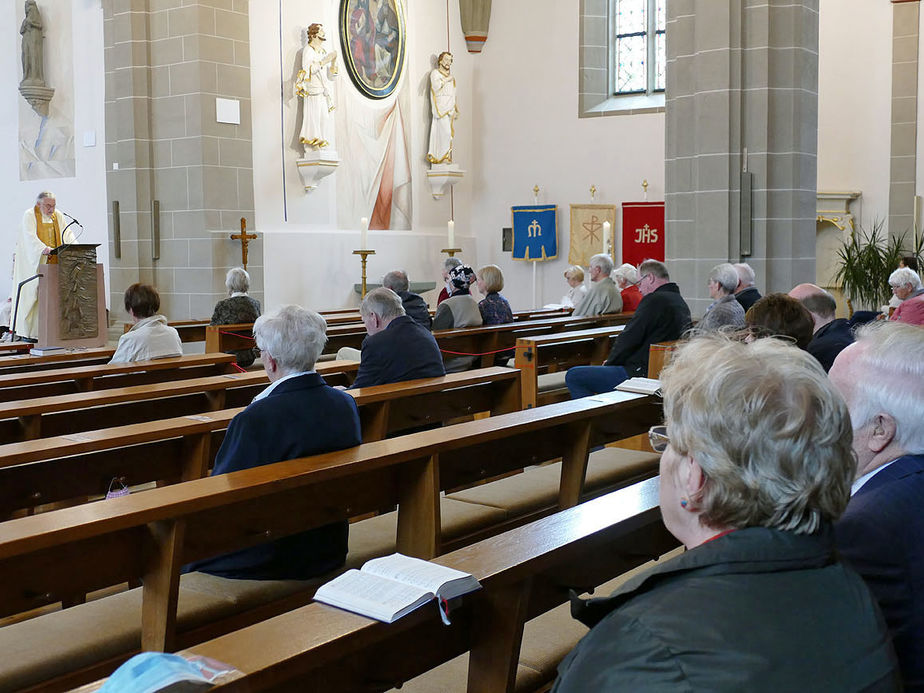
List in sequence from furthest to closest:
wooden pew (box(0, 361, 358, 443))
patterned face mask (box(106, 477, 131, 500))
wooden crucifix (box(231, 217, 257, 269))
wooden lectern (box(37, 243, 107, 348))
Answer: wooden crucifix (box(231, 217, 257, 269))
wooden lectern (box(37, 243, 107, 348))
wooden pew (box(0, 361, 358, 443))
patterned face mask (box(106, 477, 131, 500))

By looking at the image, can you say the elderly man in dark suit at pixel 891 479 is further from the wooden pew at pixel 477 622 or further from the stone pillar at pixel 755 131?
the stone pillar at pixel 755 131

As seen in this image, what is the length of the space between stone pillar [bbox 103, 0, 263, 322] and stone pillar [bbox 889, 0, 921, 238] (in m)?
8.10

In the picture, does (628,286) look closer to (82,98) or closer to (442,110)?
(442,110)

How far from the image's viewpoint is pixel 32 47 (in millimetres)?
12766

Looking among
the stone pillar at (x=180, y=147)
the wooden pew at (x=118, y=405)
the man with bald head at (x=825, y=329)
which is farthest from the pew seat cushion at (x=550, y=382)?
the stone pillar at (x=180, y=147)

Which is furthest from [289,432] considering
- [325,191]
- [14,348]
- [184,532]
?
[325,191]

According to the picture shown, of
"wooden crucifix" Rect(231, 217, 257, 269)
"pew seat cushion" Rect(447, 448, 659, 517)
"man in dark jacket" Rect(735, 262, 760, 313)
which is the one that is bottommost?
"pew seat cushion" Rect(447, 448, 659, 517)

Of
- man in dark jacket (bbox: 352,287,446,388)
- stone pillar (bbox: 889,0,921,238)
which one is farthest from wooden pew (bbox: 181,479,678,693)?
stone pillar (bbox: 889,0,921,238)

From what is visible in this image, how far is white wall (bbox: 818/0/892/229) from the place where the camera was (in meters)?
12.9

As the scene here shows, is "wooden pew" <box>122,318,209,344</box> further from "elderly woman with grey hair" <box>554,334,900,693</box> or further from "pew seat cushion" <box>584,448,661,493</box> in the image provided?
"elderly woman with grey hair" <box>554,334,900,693</box>

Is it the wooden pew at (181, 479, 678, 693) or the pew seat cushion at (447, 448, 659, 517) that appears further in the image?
the pew seat cushion at (447, 448, 659, 517)

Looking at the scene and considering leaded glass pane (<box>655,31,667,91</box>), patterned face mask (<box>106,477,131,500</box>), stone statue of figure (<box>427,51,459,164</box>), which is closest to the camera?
patterned face mask (<box>106,477,131,500</box>)

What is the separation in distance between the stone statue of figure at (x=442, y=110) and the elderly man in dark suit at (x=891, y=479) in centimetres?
1238

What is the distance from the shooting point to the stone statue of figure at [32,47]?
12.8 meters
